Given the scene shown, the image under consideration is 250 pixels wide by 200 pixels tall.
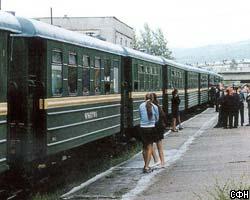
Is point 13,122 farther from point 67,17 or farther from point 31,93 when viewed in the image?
point 67,17

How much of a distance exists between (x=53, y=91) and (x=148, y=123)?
115 inches

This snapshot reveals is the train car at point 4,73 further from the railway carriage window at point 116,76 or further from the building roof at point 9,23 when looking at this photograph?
the railway carriage window at point 116,76

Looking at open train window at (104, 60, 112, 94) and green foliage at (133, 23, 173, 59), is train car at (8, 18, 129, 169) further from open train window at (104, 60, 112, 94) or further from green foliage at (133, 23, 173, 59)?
green foliage at (133, 23, 173, 59)

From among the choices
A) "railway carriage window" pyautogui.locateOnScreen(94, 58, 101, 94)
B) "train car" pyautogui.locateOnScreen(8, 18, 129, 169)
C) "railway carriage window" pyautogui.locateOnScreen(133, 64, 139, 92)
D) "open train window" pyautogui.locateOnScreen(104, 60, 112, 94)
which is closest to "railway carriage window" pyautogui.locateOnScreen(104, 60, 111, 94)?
"open train window" pyautogui.locateOnScreen(104, 60, 112, 94)

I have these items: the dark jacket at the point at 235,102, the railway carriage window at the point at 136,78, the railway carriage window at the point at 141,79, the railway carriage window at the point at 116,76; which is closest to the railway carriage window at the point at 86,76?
the railway carriage window at the point at 116,76

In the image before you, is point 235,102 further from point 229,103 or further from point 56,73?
point 56,73

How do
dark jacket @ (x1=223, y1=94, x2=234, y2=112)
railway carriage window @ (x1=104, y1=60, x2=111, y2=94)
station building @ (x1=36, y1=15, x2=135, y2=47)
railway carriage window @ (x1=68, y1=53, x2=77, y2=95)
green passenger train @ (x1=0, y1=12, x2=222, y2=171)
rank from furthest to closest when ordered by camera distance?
station building @ (x1=36, y1=15, x2=135, y2=47), dark jacket @ (x1=223, y1=94, x2=234, y2=112), railway carriage window @ (x1=104, y1=60, x2=111, y2=94), railway carriage window @ (x1=68, y1=53, x2=77, y2=95), green passenger train @ (x1=0, y1=12, x2=222, y2=171)

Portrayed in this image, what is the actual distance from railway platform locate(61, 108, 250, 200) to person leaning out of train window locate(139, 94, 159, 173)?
0.35 m

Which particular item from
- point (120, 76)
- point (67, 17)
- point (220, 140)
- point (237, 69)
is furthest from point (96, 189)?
point (237, 69)

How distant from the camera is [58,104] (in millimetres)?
12422

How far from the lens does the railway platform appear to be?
11086mm

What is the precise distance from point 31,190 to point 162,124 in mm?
3758

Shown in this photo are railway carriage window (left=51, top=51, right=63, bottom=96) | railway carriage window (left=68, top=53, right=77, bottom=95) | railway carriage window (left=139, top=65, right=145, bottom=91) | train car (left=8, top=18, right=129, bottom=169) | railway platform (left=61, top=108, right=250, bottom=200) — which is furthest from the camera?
railway carriage window (left=139, top=65, right=145, bottom=91)

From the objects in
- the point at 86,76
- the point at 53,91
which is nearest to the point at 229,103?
the point at 86,76
